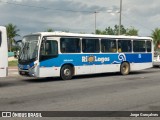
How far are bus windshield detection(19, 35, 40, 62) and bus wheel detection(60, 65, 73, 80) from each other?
195cm

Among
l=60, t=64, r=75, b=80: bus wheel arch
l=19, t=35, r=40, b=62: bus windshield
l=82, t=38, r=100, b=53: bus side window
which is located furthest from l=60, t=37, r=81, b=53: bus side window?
l=19, t=35, r=40, b=62: bus windshield

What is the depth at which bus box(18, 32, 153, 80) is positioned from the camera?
18.6m

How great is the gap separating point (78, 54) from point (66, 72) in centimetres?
139

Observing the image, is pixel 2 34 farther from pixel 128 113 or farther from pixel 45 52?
pixel 128 113

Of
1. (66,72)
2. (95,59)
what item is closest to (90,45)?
(95,59)

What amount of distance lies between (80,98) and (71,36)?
8.51m

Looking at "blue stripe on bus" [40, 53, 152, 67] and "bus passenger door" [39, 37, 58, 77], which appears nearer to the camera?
"bus passenger door" [39, 37, 58, 77]

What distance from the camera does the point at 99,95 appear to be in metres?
12.9

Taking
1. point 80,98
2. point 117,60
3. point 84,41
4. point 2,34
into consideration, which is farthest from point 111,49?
point 80,98

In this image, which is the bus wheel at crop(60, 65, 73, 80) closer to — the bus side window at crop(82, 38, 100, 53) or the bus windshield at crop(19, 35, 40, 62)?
the bus side window at crop(82, 38, 100, 53)

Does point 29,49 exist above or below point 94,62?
above

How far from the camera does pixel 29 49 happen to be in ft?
62.0

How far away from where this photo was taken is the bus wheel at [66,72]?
19516 millimetres

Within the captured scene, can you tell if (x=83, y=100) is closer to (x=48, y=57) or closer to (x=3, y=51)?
(x=3, y=51)
